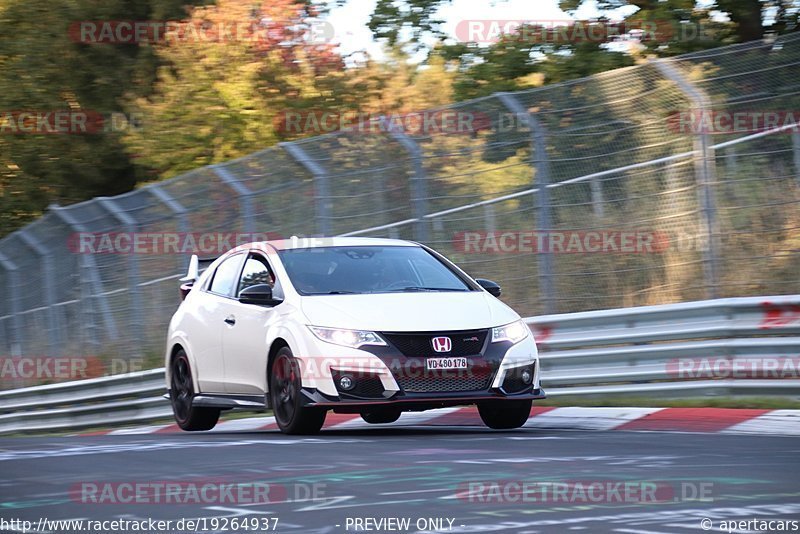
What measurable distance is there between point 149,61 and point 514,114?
21.6 metres

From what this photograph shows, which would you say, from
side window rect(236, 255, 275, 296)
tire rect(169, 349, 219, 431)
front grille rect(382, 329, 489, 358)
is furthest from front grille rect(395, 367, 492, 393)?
tire rect(169, 349, 219, 431)

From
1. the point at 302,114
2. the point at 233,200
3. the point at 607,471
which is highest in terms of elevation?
the point at 607,471

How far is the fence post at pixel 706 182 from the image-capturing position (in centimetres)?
1220

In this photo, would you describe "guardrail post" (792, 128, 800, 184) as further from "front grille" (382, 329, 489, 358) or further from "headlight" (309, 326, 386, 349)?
"headlight" (309, 326, 386, 349)

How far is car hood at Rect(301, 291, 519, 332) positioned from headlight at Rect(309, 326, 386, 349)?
0.13 feet

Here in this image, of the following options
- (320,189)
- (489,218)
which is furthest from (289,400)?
(320,189)

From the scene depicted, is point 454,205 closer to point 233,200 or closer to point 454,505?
point 233,200

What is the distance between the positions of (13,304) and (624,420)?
1455 centimetres

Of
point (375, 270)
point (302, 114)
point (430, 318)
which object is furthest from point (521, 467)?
point (302, 114)

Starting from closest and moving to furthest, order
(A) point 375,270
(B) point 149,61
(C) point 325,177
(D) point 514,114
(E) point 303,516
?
(E) point 303,516 < (A) point 375,270 < (D) point 514,114 < (C) point 325,177 < (B) point 149,61

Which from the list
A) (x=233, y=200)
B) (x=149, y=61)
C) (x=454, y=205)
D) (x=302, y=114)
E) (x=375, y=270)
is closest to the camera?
(x=375, y=270)

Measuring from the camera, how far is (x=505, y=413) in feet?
36.5

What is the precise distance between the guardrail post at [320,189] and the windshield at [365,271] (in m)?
3.62

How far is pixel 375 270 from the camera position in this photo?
11.5 meters
